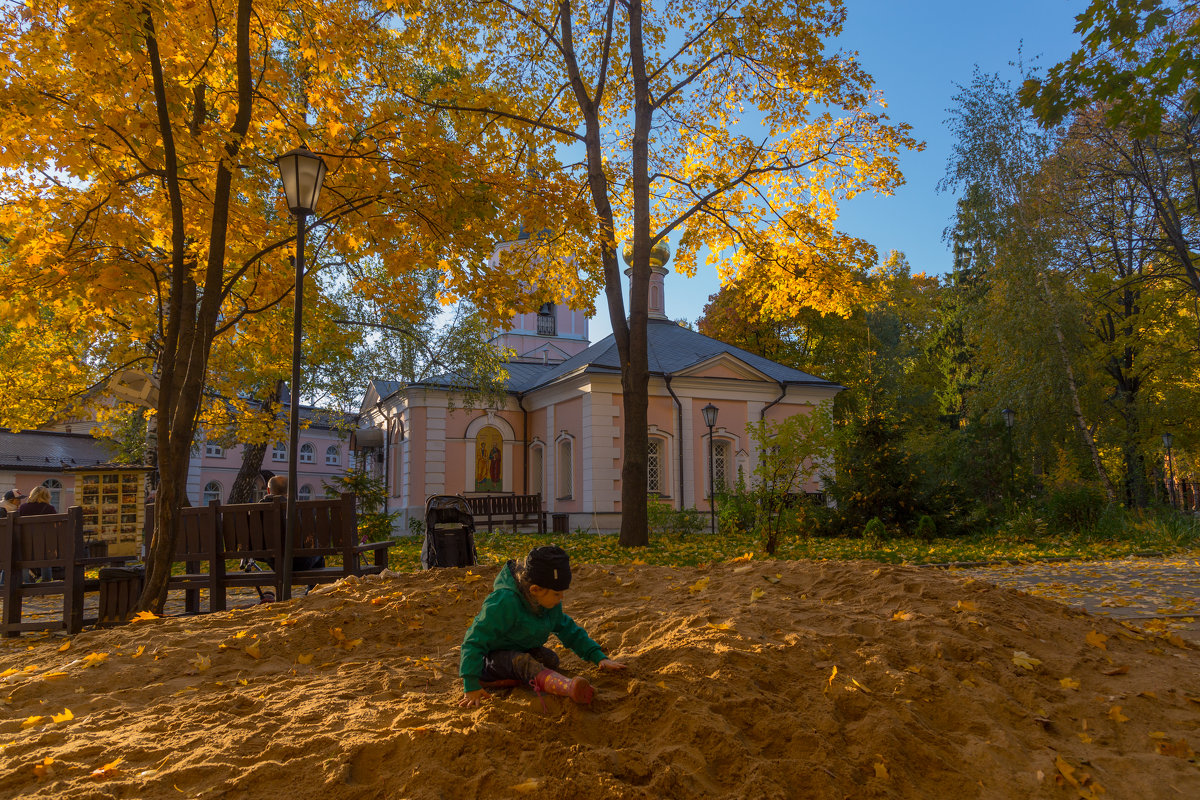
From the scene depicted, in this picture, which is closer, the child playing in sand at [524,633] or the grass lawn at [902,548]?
the child playing in sand at [524,633]

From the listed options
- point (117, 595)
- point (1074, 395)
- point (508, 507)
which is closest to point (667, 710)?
point (117, 595)

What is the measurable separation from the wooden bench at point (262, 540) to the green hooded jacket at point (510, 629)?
12.5 feet

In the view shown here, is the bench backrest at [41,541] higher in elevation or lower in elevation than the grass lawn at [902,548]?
higher

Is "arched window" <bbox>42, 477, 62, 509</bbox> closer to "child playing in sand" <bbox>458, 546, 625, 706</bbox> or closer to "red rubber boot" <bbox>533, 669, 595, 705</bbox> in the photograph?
"child playing in sand" <bbox>458, 546, 625, 706</bbox>

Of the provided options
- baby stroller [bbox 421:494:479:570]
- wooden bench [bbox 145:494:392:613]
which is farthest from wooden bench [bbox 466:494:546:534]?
wooden bench [bbox 145:494:392:613]

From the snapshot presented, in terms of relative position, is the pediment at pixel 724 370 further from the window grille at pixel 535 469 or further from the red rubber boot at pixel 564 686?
the red rubber boot at pixel 564 686

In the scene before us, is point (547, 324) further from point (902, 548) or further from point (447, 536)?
point (447, 536)

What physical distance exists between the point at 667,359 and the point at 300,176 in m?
17.7

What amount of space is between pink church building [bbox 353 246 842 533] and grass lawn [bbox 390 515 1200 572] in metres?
6.62

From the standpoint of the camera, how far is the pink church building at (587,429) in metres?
22.2

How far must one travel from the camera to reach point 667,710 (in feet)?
10.9

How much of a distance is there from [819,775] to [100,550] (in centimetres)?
1068

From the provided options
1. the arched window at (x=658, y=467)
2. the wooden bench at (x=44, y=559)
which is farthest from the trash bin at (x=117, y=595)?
the arched window at (x=658, y=467)

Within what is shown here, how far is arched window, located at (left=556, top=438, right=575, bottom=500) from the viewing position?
24.5 m
